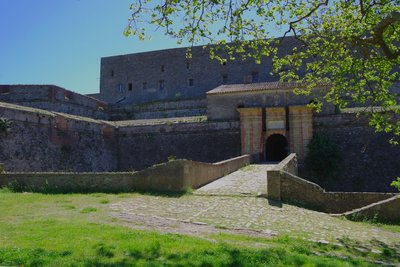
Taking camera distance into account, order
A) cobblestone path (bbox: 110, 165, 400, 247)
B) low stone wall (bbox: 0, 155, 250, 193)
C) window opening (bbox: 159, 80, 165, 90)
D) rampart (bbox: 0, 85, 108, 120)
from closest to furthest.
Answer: cobblestone path (bbox: 110, 165, 400, 247), low stone wall (bbox: 0, 155, 250, 193), rampart (bbox: 0, 85, 108, 120), window opening (bbox: 159, 80, 165, 90)

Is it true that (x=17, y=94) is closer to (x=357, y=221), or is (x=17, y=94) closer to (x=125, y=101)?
(x=125, y=101)

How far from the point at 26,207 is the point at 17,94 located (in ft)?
71.4

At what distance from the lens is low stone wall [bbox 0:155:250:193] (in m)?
11.8

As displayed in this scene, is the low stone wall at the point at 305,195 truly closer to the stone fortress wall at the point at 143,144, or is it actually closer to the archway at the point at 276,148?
the stone fortress wall at the point at 143,144

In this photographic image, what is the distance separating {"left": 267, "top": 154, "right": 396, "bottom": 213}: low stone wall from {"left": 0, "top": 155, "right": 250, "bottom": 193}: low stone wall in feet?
9.31

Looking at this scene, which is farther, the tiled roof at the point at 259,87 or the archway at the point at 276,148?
the archway at the point at 276,148

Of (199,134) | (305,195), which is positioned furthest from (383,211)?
(199,134)

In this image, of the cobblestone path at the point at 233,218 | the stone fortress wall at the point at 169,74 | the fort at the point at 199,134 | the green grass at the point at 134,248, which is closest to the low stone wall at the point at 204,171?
the cobblestone path at the point at 233,218

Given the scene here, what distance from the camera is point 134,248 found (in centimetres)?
565

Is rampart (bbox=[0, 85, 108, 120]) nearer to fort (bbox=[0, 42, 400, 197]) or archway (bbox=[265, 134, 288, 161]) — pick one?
fort (bbox=[0, 42, 400, 197])

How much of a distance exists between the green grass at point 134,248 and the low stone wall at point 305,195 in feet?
13.2

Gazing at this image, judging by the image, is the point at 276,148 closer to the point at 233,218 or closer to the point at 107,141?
the point at 107,141

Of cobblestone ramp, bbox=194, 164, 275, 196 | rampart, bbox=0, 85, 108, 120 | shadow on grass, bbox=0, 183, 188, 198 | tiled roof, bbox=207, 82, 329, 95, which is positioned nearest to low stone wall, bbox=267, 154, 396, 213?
cobblestone ramp, bbox=194, 164, 275, 196

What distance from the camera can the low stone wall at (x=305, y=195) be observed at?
11.6 m
